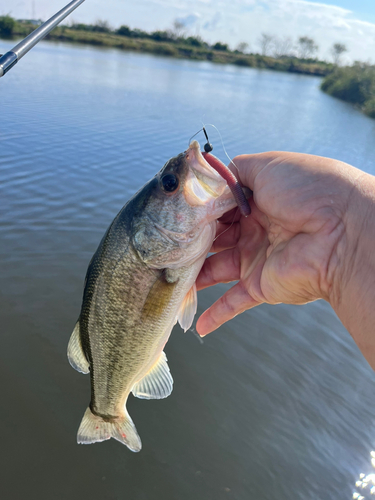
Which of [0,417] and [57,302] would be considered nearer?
[0,417]

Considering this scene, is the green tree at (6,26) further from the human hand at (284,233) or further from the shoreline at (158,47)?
the human hand at (284,233)

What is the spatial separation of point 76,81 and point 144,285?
2257cm

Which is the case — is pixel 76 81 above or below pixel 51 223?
above

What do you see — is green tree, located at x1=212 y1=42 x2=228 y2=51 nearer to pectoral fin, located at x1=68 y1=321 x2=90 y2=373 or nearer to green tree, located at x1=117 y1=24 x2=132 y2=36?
green tree, located at x1=117 y1=24 x2=132 y2=36

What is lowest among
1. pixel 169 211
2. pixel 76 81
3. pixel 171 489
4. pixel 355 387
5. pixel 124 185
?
pixel 171 489

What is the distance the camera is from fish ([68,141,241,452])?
2.23 m

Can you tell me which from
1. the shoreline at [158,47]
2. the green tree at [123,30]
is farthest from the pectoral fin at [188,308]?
the green tree at [123,30]

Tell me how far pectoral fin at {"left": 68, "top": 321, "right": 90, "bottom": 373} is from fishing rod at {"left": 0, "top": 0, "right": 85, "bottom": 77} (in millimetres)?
2281

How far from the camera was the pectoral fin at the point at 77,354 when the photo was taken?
258 centimetres

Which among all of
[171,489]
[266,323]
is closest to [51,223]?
[266,323]

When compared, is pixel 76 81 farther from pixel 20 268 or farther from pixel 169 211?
pixel 169 211

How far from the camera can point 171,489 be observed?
11.3 feet

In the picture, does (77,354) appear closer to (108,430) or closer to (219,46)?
(108,430)

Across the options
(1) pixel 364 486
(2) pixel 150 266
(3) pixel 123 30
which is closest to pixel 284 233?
(2) pixel 150 266
